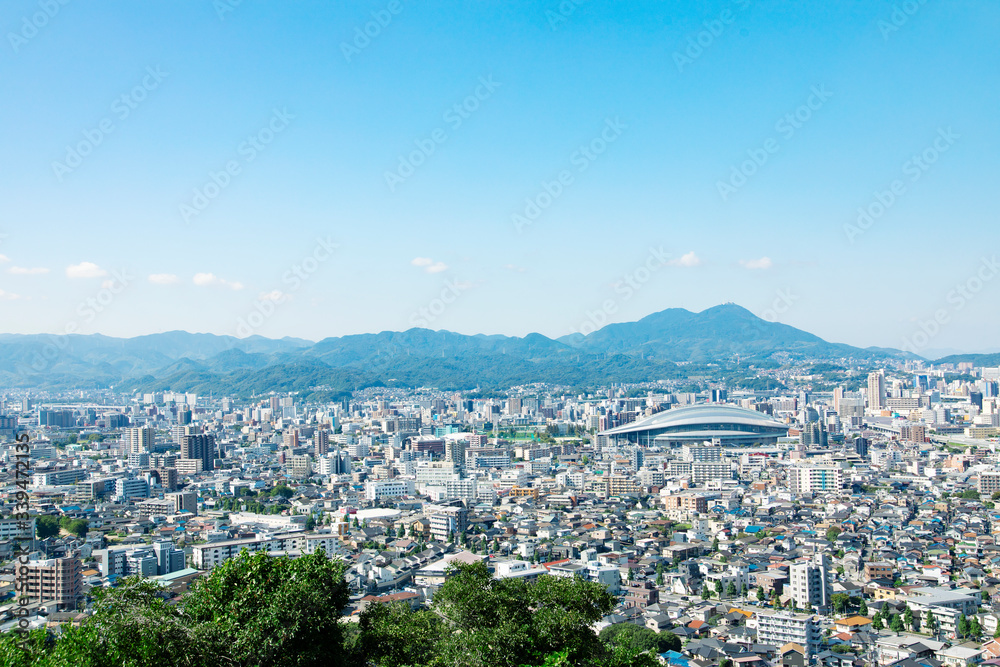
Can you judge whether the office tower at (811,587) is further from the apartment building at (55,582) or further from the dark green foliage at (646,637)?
the apartment building at (55,582)

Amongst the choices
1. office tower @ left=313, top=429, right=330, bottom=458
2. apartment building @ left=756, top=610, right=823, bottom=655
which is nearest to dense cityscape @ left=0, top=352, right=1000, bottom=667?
apartment building @ left=756, top=610, right=823, bottom=655

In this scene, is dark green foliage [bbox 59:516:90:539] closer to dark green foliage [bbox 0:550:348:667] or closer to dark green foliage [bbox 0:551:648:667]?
dark green foliage [bbox 0:551:648:667]

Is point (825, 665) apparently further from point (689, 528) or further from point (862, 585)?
point (689, 528)

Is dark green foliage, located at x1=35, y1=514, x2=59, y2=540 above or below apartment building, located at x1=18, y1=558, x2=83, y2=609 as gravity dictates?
below

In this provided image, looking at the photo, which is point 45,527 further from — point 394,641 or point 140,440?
point 140,440

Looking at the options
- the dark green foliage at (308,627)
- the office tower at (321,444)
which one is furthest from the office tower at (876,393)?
the dark green foliage at (308,627)

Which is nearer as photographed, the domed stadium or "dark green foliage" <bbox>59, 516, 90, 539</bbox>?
"dark green foliage" <bbox>59, 516, 90, 539</bbox>

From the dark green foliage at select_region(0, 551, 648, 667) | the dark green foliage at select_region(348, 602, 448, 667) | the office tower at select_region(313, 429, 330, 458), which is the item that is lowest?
the office tower at select_region(313, 429, 330, 458)

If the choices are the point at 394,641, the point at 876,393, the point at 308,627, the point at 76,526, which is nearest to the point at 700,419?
the point at 876,393

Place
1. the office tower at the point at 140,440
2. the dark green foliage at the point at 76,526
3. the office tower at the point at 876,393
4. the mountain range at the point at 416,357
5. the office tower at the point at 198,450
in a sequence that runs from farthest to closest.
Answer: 1. the mountain range at the point at 416,357
2. the office tower at the point at 876,393
3. the office tower at the point at 140,440
4. the office tower at the point at 198,450
5. the dark green foliage at the point at 76,526
